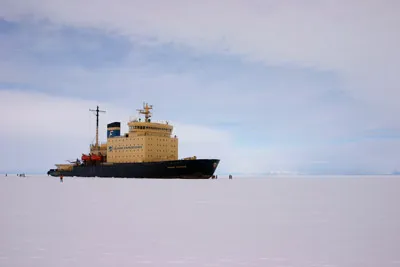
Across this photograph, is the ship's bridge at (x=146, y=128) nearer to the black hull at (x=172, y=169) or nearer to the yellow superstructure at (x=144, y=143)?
the yellow superstructure at (x=144, y=143)

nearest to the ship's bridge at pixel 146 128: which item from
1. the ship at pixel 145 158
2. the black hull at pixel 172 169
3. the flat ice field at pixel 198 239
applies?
the ship at pixel 145 158

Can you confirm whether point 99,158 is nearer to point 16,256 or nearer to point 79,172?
point 79,172

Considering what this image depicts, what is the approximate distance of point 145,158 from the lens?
63.7 metres

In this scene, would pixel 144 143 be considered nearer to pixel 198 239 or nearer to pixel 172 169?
pixel 172 169

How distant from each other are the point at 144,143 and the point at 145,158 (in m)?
2.34

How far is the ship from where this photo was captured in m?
57.4

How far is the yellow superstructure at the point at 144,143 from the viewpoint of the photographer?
211ft

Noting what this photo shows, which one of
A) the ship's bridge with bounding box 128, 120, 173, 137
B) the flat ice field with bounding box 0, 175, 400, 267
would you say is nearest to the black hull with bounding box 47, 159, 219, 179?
the ship's bridge with bounding box 128, 120, 173, 137

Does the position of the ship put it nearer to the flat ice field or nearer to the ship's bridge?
the ship's bridge

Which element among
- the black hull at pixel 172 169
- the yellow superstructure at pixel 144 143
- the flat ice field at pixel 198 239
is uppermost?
the yellow superstructure at pixel 144 143

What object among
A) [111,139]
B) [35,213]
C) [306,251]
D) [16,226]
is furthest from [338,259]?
[111,139]

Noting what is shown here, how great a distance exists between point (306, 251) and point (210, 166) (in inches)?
1964

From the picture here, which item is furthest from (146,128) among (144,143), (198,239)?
(198,239)

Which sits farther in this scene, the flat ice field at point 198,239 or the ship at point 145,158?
the ship at point 145,158
